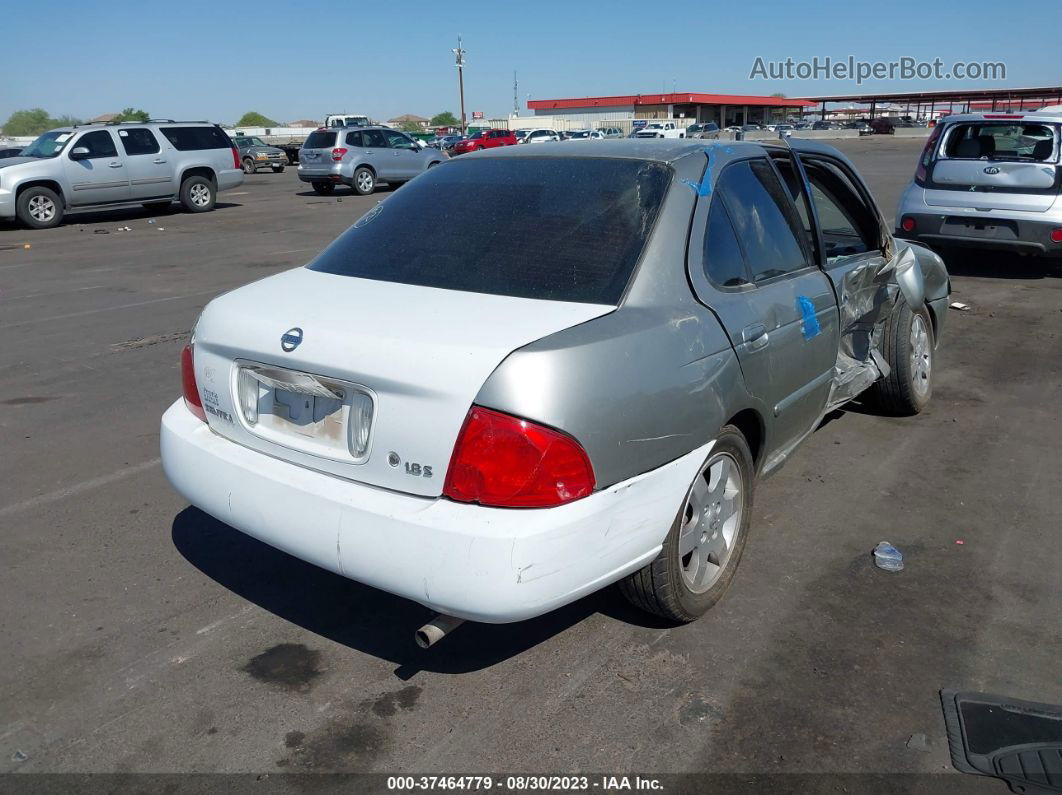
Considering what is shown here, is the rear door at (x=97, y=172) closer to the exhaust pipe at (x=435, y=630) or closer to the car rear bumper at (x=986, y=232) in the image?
the car rear bumper at (x=986, y=232)

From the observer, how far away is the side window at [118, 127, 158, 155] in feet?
62.0

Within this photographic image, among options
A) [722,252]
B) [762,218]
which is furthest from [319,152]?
[722,252]

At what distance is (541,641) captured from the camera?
135 inches

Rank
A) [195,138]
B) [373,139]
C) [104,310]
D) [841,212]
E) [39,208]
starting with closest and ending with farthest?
[841,212], [104,310], [39,208], [195,138], [373,139]

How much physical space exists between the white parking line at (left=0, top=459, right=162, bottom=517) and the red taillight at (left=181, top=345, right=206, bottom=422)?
154 cm

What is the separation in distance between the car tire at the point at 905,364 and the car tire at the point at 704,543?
91.8 inches

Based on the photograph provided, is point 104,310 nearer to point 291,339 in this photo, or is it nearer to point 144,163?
point 291,339

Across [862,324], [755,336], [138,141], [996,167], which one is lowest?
[862,324]

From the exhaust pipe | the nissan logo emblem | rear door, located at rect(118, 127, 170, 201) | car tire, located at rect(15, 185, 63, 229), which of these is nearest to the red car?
rear door, located at rect(118, 127, 170, 201)

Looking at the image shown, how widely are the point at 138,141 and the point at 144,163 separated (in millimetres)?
448

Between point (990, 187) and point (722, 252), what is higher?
point (722, 252)

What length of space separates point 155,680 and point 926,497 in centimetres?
365

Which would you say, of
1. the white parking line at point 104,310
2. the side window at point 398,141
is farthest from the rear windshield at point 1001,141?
the side window at point 398,141

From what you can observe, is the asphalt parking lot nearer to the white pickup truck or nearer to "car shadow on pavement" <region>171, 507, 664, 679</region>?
"car shadow on pavement" <region>171, 507, 664, 679</region>
